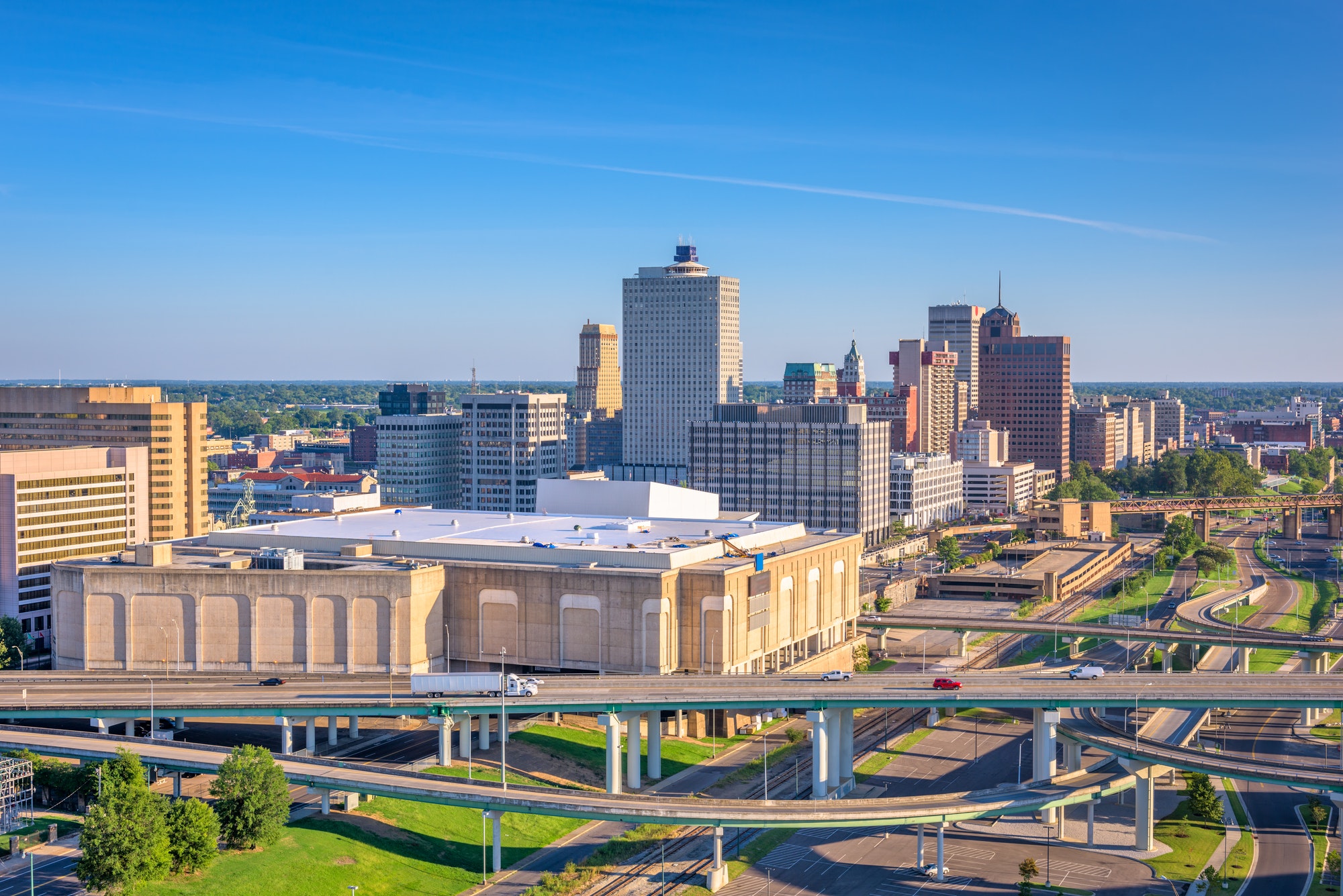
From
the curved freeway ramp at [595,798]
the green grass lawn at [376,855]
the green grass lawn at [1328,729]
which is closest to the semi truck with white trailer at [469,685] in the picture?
the curved freeway ramp at [595,798]

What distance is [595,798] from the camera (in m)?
98.6

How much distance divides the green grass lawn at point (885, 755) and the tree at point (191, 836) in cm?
5423

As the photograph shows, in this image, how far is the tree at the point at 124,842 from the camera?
279 feet

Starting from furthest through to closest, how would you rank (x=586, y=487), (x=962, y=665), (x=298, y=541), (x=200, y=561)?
(x=586, y=487) → (x=962, y=665) → (x=298, y=541) → (x=200, y=561)

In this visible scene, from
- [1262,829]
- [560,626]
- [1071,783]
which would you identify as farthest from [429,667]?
[1262,829]

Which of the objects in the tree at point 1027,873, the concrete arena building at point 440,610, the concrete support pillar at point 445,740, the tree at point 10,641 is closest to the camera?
the tree at point 1027,873

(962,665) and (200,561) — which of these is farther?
(962,665)

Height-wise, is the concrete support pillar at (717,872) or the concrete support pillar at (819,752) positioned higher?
the concrete support pillar at (819,752)

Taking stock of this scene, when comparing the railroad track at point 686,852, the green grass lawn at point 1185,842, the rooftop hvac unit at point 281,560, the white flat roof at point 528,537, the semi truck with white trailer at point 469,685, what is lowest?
the green grass lawn at point 1185,842

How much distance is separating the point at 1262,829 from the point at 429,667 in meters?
76.8

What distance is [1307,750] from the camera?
134 m

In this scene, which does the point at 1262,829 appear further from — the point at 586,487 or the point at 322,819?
the point at 586,487

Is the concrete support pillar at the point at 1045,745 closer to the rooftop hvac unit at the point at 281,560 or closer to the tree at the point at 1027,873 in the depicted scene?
the tree at the point at 1027,873

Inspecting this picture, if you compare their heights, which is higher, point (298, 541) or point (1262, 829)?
point (298, 541)
